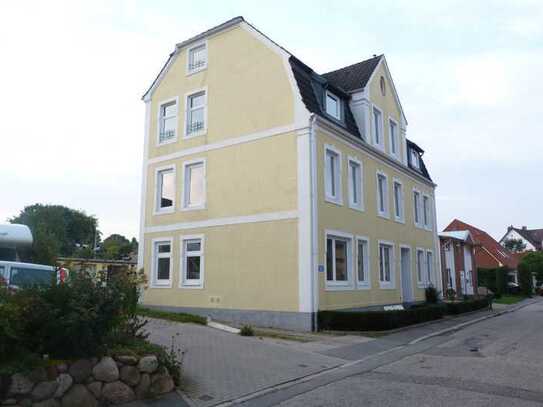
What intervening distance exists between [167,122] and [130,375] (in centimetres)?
1585

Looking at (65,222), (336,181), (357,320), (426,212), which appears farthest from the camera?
(65,222)

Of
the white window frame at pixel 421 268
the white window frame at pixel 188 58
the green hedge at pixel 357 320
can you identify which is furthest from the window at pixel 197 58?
the white window frame at pixel 421 268

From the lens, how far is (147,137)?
21703 mm

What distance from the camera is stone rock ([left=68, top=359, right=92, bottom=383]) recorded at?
6.40 m

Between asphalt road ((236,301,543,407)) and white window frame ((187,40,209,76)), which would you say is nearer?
asphalt road ((236,301,543,407))

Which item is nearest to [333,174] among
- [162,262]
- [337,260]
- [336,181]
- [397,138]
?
[336,181]

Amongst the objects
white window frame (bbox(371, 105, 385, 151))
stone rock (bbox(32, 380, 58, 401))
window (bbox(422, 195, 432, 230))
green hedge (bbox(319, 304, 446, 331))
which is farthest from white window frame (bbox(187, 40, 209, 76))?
stone rock (bbox(32, 380, 58, 401))

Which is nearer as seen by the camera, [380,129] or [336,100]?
[336,100]

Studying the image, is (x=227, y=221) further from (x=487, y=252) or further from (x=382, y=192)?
(x=487, y=252)

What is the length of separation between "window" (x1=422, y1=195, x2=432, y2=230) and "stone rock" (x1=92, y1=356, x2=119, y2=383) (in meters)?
22.6

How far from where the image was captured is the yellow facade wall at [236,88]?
17578mm

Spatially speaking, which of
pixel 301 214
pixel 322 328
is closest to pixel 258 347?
pixel 322 328

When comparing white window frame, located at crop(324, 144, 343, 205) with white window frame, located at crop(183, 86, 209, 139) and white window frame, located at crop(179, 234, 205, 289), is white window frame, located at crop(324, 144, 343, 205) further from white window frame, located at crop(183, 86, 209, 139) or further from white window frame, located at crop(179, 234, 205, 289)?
white window frame, located at crop(183, 86, 209, 139)

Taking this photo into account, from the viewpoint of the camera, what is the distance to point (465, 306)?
2361 cm
